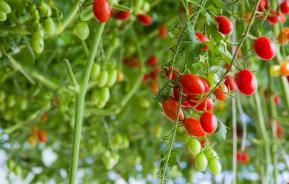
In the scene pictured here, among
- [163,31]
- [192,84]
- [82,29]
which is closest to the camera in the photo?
[192,84]

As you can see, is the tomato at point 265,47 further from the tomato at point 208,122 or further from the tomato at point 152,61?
the tomato at point 152,61

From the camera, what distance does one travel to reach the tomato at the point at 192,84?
47 centimetres

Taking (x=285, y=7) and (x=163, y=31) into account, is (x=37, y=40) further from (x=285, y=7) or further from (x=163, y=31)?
(x=163, y=31)

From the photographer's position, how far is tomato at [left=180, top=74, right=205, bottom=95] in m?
0.47

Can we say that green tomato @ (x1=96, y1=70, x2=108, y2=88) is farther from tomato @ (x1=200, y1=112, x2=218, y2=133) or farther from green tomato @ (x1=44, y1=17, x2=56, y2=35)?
tomato @ (x1=200, y1=112, x2=218, y2=133)

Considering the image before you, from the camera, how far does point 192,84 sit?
0.47 metres

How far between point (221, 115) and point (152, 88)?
16cm

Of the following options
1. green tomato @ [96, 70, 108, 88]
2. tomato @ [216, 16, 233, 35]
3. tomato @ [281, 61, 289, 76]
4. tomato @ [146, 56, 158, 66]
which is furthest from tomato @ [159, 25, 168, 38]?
tomato @ [216, 16, 233, 35]

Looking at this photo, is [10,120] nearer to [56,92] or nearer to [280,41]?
[56,92]

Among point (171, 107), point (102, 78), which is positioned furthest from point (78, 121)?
point (102, 78)

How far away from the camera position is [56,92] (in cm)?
95

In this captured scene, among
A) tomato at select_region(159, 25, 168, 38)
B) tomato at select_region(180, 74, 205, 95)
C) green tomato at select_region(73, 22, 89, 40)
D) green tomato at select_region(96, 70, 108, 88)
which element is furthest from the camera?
tomato at select_region(159, 25, 168, 38)

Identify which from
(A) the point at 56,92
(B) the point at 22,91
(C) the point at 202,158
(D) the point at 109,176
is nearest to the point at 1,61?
(A) the point at 56,92

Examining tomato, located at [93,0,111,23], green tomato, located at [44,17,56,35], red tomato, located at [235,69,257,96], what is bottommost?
red tomato, located at [235,69,257,96]
